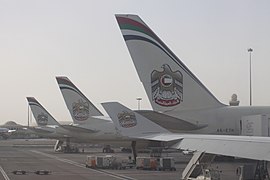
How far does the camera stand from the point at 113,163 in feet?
125

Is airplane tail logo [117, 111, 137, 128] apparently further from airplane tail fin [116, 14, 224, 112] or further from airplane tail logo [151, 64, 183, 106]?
airplane tail logo [151, 64, 183, 106]

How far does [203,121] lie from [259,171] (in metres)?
15.6

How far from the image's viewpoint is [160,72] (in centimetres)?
2988

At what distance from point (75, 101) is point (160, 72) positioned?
3860 centimetres

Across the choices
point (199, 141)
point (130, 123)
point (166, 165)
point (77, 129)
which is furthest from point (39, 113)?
point (199, 141)

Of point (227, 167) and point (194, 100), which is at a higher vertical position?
point (194, 100)

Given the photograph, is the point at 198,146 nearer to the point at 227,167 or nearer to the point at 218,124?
→ the point at 218,124

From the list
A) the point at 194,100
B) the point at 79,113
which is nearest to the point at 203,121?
the point at 194,100

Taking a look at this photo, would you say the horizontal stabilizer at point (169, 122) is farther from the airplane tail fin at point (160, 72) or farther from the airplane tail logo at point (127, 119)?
the airplane tail logo at point (127, 119)

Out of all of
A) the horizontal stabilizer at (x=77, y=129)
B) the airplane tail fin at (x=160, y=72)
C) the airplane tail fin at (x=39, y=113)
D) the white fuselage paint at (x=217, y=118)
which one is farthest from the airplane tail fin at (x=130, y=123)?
the airplane tail fin at (x=39, y=113)

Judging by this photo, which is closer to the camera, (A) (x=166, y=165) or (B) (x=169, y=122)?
(B) (x=169, y=122)

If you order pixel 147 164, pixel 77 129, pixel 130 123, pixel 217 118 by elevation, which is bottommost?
pixel 147 164

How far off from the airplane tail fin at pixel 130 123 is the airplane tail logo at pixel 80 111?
1783 inches

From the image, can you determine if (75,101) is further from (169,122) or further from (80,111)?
(169,122)
